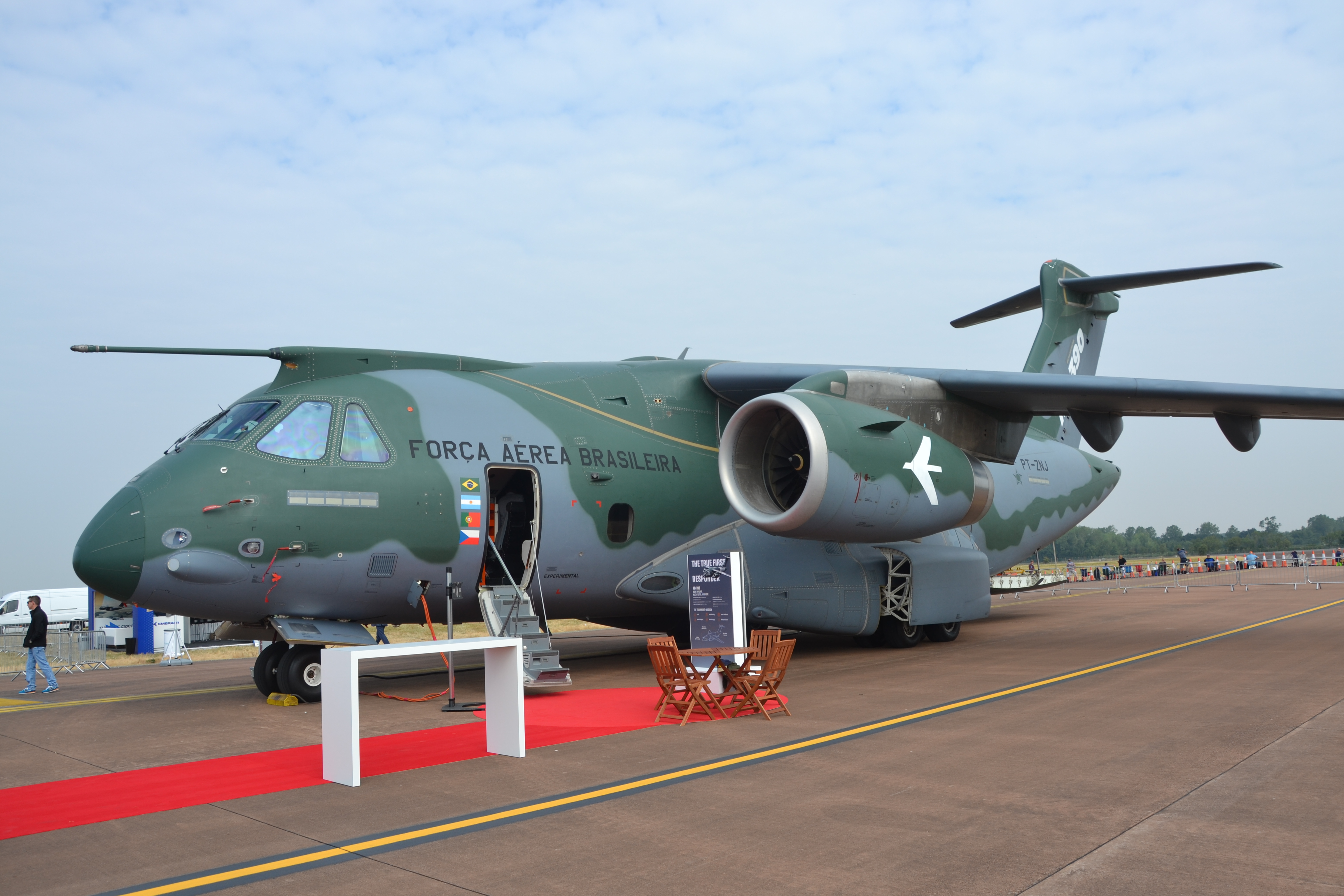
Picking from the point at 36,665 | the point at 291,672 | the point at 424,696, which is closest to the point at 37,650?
the point at 36,665

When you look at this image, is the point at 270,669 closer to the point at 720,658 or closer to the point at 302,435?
the point at 302,435

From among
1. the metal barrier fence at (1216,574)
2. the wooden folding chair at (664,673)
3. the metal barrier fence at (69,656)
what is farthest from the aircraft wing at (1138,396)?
the metal barrier fence at (69,656)

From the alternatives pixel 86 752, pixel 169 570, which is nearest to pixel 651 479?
pixel 169 570

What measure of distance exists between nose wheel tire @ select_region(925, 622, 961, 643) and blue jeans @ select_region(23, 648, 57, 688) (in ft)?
42.9

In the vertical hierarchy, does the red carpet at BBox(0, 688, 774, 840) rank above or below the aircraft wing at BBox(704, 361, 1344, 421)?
below

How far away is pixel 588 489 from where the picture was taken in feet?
40.4

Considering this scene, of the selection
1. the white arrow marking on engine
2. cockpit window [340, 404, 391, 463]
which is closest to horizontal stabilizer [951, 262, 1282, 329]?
the white arrow marking on engine

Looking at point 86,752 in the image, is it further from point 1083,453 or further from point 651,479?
point 1083,453

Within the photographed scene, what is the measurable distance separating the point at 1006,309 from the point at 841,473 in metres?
8.92

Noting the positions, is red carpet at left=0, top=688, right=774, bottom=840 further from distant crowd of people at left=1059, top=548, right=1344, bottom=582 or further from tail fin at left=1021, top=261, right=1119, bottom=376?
distant crowd of people at left=1059, top=548, right=1344, bottom=582

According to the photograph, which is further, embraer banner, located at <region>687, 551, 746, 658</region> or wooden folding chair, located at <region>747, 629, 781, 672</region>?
embraer banner, located at <region>687, 551, 746, 658</region>

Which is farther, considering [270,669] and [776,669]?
[270,669]

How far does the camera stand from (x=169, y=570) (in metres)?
9.51

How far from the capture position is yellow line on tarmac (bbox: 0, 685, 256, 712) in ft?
38.6
